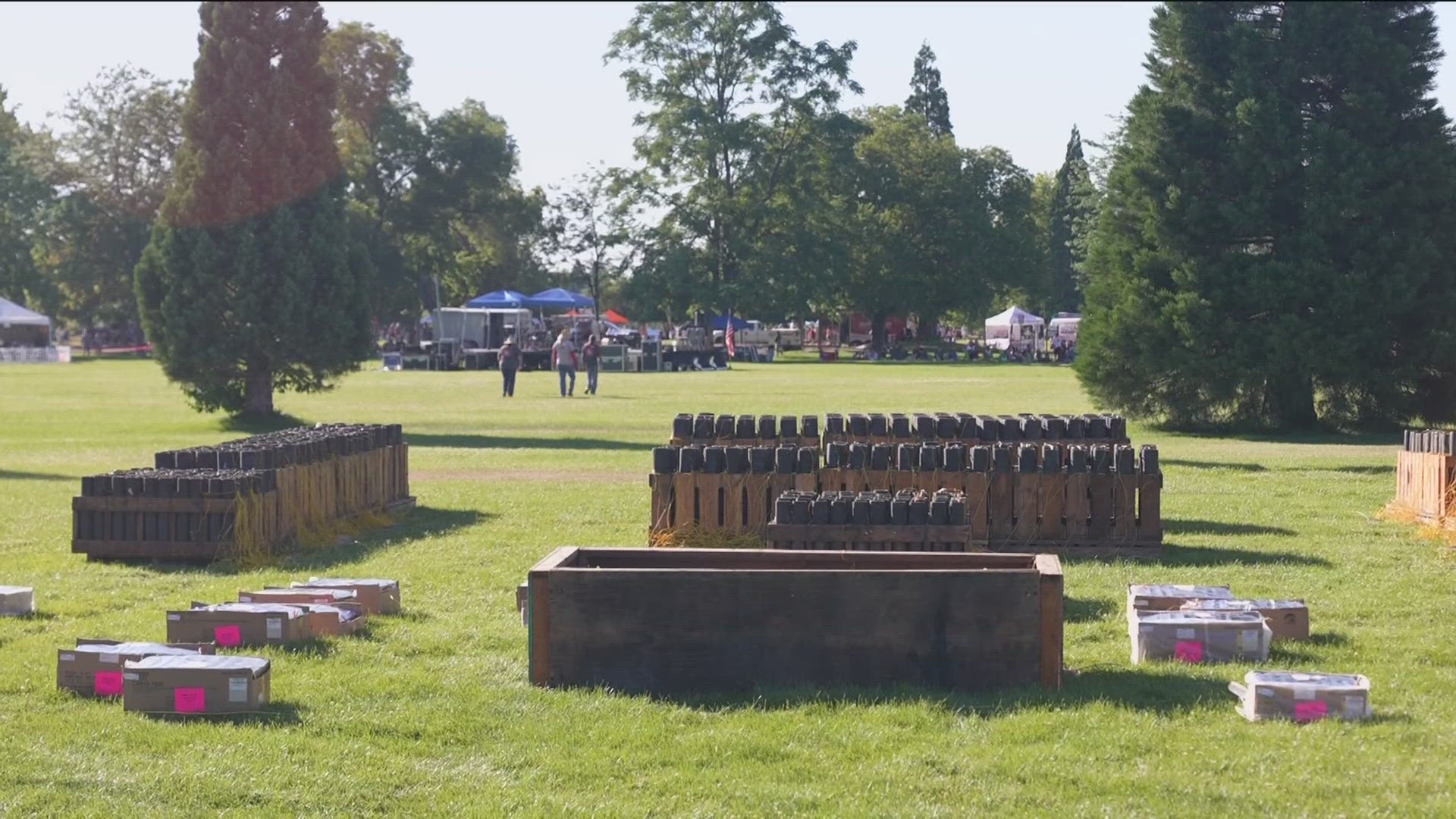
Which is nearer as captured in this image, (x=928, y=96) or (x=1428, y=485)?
(x=1428, y=485)

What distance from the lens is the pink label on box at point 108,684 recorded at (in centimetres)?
898

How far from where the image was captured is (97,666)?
9.03 metres

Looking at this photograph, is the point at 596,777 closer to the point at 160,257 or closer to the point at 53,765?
the point at 53,765

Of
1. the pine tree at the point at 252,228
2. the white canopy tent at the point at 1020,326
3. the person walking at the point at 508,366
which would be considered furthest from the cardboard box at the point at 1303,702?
the white canopy tent at the point at 1020,326

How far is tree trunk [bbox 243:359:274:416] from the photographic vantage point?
1309 inches

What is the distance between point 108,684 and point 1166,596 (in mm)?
6509

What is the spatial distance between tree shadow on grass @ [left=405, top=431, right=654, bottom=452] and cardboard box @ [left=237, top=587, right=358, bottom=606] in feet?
53.9

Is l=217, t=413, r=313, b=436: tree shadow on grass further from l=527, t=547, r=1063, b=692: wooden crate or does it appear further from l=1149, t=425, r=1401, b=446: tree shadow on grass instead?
l=527, t=547, r=1063, b=692: wooden crate

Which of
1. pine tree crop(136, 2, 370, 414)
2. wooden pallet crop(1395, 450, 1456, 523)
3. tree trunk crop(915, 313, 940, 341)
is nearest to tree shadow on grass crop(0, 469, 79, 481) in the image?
pine tree crop(136, 2, 370, 414)

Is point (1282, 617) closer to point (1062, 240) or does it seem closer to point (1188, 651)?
point (1188, 651)

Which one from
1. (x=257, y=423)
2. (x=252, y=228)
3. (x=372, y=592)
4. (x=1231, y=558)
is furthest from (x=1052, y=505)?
(x=257, y=423)

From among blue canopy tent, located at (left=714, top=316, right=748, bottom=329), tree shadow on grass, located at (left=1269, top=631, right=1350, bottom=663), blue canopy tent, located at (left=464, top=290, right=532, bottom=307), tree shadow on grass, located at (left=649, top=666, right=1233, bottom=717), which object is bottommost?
tree shadow on grass, located at (left=1269, top=631, right=1350, bottom=663)

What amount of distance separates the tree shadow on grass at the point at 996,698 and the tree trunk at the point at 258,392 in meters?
26.0

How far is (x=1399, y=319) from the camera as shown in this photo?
32.9m
